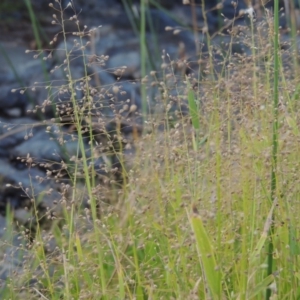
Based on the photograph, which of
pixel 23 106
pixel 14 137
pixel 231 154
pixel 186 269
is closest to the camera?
A: pixel 186 269

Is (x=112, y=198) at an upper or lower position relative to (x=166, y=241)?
lower

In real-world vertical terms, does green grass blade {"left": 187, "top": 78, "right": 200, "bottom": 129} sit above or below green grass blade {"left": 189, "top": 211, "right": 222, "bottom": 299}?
above

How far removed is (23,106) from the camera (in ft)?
15.0

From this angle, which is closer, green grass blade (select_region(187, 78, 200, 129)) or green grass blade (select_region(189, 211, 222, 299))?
green grass blade (select_region(189, 211, 222, 299))

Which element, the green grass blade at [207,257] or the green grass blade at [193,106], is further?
the green grass blade at [193,106]

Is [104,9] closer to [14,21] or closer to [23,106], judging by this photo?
[14,21]

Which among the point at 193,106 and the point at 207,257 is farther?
→ the point at 193,106

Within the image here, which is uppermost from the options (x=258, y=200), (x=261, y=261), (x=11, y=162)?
(x=258, y=200)

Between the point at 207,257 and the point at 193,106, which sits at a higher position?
the point at 193,106

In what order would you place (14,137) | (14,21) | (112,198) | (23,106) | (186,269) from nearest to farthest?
(186,269), (112,198), (14,137), (23,106), (14,21)

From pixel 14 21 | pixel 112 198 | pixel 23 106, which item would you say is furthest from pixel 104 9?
pixel 112 198

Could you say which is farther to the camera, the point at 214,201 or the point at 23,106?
the point at 23,106

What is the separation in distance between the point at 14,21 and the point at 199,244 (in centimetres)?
498

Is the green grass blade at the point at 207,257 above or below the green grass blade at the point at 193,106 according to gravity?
below
